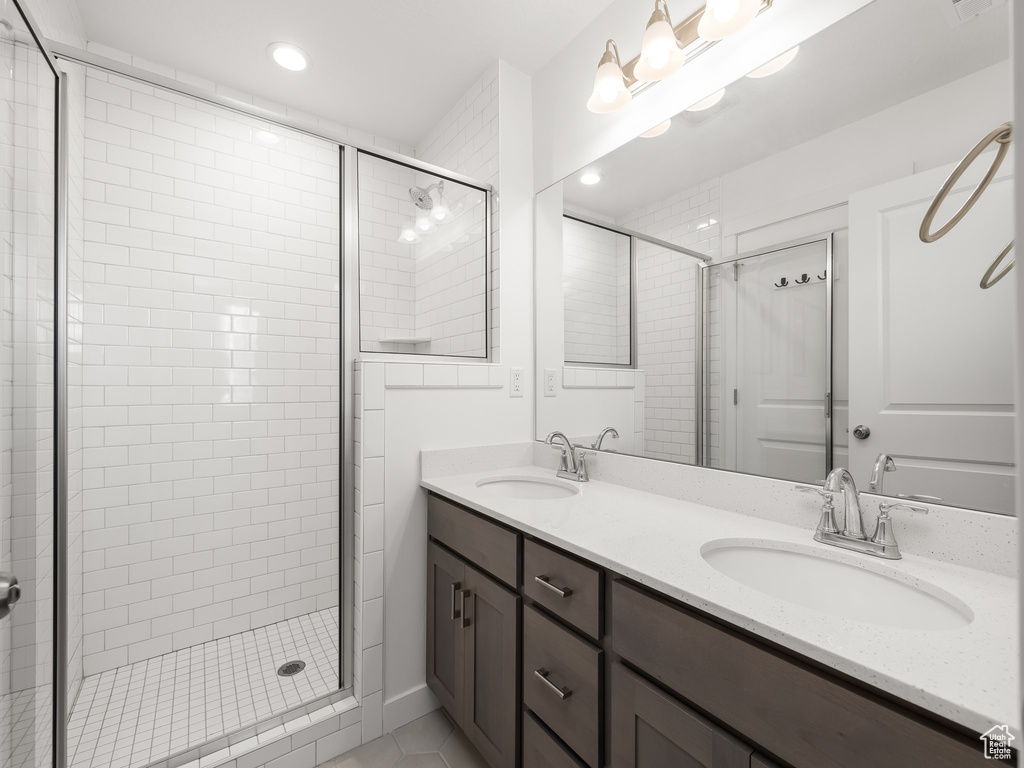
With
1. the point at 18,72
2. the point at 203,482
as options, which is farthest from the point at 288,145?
the point at 203,482

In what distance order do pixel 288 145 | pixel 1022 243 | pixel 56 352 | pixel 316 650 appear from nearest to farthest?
pixel 1022 243 < pixel 56 352 < pixel 316 650 < pixel 288 145

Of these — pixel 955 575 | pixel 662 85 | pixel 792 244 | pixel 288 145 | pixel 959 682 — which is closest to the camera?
pixel 959 682

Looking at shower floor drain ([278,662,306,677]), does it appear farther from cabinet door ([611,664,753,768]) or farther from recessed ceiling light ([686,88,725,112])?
recessed ceiling light ([686,88,725,112])

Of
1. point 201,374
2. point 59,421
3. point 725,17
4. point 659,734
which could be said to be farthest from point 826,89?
point 201,374

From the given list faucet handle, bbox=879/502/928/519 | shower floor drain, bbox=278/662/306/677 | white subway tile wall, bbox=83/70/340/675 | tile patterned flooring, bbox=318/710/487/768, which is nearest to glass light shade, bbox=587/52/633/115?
white subway tile wall, bbox=83/70/340/675

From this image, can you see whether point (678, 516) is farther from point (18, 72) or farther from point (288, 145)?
point (288, 145)

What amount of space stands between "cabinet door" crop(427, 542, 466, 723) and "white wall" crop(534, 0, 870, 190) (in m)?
1.62

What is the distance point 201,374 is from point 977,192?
8.69ft

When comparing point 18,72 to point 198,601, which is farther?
point 198,601

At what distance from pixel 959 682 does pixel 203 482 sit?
2.50 meters

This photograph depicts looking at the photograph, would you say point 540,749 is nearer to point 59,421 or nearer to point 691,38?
point 59,421

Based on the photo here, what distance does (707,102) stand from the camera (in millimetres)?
1403

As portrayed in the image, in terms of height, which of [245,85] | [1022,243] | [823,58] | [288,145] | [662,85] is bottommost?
[1022,243]

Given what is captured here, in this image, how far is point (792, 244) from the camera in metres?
1.20
